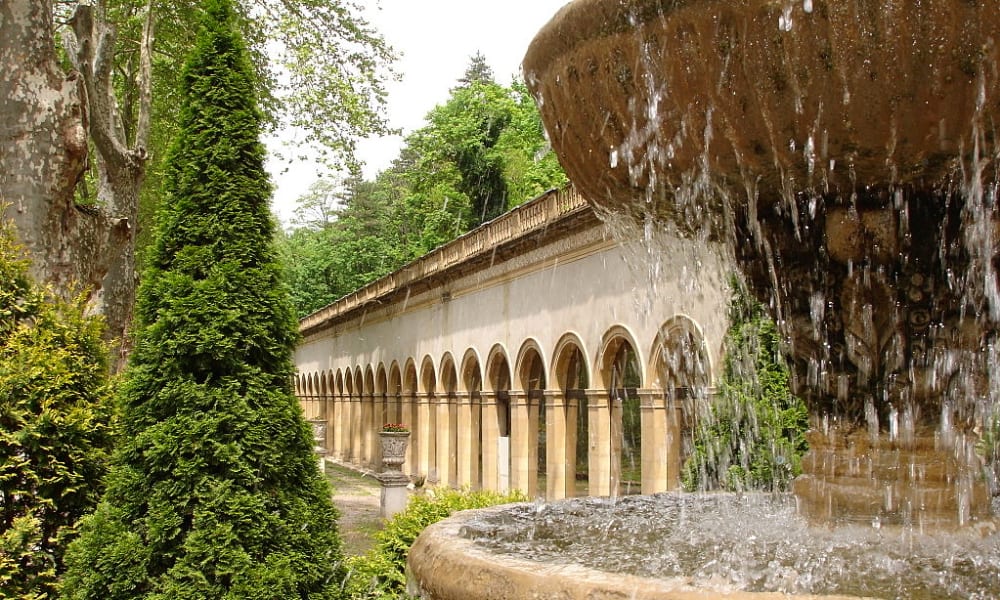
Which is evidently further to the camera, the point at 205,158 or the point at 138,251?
the point at 138,251

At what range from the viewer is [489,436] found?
2000 centimetres

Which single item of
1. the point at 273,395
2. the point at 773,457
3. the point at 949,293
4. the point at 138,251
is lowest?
the point at 773,457

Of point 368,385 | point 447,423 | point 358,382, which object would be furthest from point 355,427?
point 447,423

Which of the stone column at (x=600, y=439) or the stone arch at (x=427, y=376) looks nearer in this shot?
the stone column at (x=600, y=439)

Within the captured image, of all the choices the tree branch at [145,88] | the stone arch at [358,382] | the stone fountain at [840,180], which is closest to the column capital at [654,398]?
the tree branch at [145,88]

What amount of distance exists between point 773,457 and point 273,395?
218 inches

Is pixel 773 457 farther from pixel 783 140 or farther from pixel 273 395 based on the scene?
pixel 783 140

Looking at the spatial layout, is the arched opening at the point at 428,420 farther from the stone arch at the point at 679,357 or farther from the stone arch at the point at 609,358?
the stone arch at the point at 679,357

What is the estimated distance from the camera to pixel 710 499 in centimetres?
459

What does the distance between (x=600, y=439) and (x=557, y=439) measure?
5.89 feet

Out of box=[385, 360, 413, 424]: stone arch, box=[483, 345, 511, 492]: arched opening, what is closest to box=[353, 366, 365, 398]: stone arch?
box=[385, 360, 413, 424]: stone arch

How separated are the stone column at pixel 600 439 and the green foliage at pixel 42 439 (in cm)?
954

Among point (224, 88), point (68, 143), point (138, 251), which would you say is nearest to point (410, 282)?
point (138, 251)

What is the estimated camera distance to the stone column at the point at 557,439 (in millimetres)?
16266
